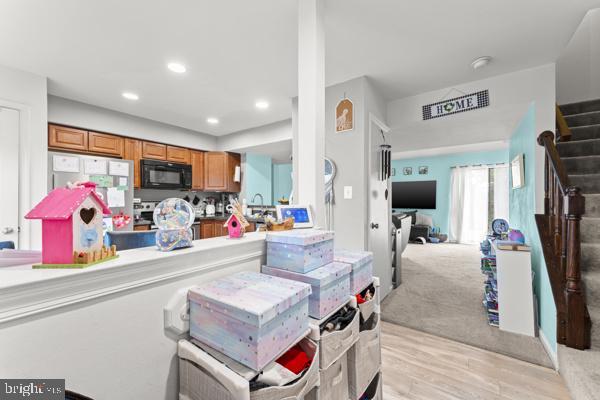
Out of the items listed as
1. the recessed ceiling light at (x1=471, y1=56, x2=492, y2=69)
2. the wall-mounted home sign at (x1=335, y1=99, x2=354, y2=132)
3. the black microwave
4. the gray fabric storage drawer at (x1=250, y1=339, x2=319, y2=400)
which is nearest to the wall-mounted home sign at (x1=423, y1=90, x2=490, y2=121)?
the recessed ceiling light at (x1=471, y1=56, x2=492, y2=69)

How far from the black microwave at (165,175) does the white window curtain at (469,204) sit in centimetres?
651

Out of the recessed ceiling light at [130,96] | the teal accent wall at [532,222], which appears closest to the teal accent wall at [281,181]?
the recessed ceiling light at [130,96]

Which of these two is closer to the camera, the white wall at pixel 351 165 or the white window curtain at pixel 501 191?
the white wall at pixel 351 165

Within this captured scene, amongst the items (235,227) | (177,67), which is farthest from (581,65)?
(177,67)

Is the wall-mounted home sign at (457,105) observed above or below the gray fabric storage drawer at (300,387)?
above

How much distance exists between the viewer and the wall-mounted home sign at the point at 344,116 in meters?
2.49

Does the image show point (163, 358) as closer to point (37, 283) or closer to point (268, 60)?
point (37, 283)

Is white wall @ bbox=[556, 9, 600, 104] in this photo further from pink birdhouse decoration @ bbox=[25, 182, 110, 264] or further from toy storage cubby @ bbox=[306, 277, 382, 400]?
pink birdhouse decoration @ bbox=[25, 182, 110, 264]

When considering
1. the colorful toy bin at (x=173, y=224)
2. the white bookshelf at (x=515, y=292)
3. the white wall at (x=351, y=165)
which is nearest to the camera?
the colorful toy bin at (x=173, y=224)

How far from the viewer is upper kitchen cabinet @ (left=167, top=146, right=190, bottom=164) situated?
4098mm

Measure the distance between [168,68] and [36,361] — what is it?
2.47 meters

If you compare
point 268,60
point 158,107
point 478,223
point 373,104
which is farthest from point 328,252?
point 478,223

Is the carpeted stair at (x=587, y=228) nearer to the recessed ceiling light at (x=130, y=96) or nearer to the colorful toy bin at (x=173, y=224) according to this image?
the colorful toy bin at (x=173, y=224)

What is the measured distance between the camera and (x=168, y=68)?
2.34 meters
